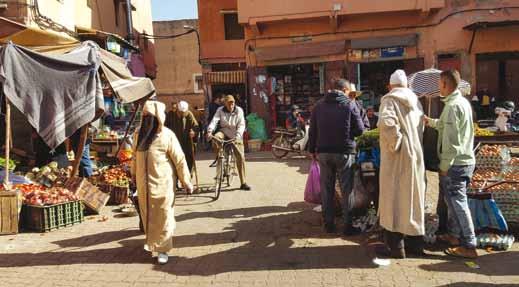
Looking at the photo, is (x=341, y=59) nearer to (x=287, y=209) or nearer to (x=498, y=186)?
(x=287, y=209)

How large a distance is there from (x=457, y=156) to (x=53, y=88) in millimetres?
5458

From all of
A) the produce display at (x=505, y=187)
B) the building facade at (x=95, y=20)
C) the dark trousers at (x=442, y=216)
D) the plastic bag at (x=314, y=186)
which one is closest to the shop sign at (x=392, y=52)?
the building facade at (x=95, y=20)

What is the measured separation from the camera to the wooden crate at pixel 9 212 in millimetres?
6520

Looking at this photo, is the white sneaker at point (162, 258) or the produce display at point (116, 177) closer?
the white sneaker at point (162, 258)

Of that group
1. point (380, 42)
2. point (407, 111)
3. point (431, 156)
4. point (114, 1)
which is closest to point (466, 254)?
point (431, 156)

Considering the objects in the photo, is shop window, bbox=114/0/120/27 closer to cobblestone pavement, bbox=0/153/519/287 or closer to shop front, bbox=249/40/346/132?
shop front, bbox=249/40/346/132

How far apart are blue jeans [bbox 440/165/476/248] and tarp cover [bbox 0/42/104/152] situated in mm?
5130

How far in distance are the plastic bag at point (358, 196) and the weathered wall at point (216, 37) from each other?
17.0 m

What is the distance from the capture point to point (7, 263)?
530cm

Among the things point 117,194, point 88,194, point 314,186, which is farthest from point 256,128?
point 314,186

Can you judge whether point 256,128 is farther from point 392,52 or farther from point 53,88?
point 53,88

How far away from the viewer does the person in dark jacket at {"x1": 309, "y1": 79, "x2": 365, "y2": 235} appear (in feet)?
19.2

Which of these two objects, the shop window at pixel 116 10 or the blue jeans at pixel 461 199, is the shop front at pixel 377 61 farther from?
the blue jeans at pixel 461 199

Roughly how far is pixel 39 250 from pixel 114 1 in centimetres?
1782
